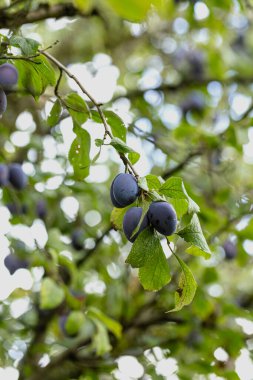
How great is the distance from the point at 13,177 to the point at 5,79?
0.66 meters

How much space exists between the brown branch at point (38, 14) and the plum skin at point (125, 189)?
462 mm

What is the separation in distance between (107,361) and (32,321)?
33 centimetres

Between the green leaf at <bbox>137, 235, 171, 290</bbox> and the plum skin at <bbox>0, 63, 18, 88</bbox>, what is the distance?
1.06 ft

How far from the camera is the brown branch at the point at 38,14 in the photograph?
3.80ft

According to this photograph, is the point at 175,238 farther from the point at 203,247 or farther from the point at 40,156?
the point at 40,156

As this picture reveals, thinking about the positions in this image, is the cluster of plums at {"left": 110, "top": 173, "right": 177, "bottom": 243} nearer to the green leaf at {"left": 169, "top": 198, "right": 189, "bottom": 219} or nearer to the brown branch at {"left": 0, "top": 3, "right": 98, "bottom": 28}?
the green leaf at {"left": 169, "top": 198, "right": 189, "bottom": 219}

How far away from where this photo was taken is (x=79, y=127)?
1029 millimetres

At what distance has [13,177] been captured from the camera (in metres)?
1.50

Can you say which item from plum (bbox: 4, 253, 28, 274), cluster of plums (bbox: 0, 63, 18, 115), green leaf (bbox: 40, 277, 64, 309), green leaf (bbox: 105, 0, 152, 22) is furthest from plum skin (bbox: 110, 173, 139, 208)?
plum (bbox: 4, 253, 28, 274)

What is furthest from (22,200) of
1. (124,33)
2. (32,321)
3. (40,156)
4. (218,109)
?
(218,109)

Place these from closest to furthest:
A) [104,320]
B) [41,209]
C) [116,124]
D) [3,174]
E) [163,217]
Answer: [163,217], [116,124], [3,174], [104,320], [41,209]

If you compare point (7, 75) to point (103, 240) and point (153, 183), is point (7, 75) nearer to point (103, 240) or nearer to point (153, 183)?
point (153, 183)

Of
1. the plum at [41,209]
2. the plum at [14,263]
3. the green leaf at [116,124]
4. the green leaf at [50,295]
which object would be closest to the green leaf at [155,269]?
the green leaf at [116,124]

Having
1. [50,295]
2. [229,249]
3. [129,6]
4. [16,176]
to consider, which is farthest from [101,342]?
[129,6]
